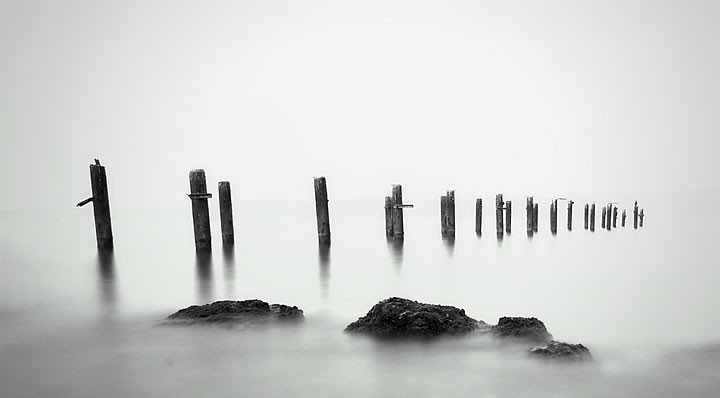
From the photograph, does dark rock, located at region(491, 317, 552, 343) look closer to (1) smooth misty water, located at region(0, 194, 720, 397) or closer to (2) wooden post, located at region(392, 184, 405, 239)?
(1) smooth misty water, located at region(0, 194, 720, 397)

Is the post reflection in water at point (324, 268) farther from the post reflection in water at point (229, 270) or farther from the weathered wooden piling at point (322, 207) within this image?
the post reflection in water at point (229, 270)

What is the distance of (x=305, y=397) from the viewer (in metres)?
3.68

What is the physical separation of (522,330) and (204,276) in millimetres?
6946

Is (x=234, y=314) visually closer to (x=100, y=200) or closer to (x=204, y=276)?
(x=204, y=276)

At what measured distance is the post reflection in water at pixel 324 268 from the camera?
28.6 feet

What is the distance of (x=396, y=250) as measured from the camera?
15359mm

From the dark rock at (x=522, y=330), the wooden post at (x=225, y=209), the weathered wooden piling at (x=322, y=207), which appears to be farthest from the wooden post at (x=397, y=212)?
the dark rock at (x=522, y=330)

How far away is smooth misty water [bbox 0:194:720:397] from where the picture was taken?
12.8 feet

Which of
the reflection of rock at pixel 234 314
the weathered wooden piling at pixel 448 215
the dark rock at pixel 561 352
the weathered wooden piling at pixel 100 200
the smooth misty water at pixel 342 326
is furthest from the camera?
the weathered wooden piling at pixel 448 215

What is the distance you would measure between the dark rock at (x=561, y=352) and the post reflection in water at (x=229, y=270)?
520cm

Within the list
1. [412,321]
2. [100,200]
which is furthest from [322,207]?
[412,321]

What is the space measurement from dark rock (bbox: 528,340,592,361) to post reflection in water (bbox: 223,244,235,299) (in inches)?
205

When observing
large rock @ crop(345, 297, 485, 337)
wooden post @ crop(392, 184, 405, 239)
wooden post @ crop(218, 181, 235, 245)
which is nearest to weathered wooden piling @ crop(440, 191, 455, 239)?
wooden post @ crop(392, 184, 405, 239)

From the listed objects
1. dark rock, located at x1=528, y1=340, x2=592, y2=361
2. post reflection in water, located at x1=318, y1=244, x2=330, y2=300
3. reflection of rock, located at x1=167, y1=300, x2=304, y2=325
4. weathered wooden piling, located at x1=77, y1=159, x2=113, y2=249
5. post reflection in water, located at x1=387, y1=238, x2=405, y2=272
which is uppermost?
weathered wooden piling, located at x1=77, y1=159, x2=113, y2=249
